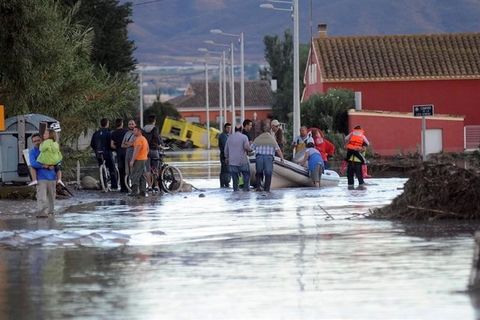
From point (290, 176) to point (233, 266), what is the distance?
1899 centimetres

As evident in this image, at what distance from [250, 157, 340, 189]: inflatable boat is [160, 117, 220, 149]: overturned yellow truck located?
215 feet

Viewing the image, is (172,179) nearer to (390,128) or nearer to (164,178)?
(164,178)

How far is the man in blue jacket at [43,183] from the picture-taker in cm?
2350

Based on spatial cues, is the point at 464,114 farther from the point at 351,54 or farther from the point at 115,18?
the point at 115,18

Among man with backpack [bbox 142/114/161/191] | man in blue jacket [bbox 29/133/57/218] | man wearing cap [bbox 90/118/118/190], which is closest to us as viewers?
man in blue jacket [bbox 29/133/57/218]

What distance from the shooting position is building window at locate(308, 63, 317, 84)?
270 ft

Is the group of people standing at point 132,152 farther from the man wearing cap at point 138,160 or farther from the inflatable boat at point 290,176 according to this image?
the inflatable boat at point 290,176

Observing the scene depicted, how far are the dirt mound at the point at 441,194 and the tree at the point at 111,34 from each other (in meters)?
36.9

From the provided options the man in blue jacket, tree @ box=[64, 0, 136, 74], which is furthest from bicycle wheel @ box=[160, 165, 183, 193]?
tree @ box=[64, 0, 136, 74]

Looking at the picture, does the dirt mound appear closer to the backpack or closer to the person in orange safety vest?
the backpack

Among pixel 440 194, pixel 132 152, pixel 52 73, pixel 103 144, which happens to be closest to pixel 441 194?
Result: pixel 440 194

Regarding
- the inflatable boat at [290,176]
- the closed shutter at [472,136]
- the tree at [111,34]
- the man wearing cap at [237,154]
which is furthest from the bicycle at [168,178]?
the closed shutter at [472,136]

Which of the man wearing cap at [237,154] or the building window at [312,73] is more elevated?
the building window at [312,73]

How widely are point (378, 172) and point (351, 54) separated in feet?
102
